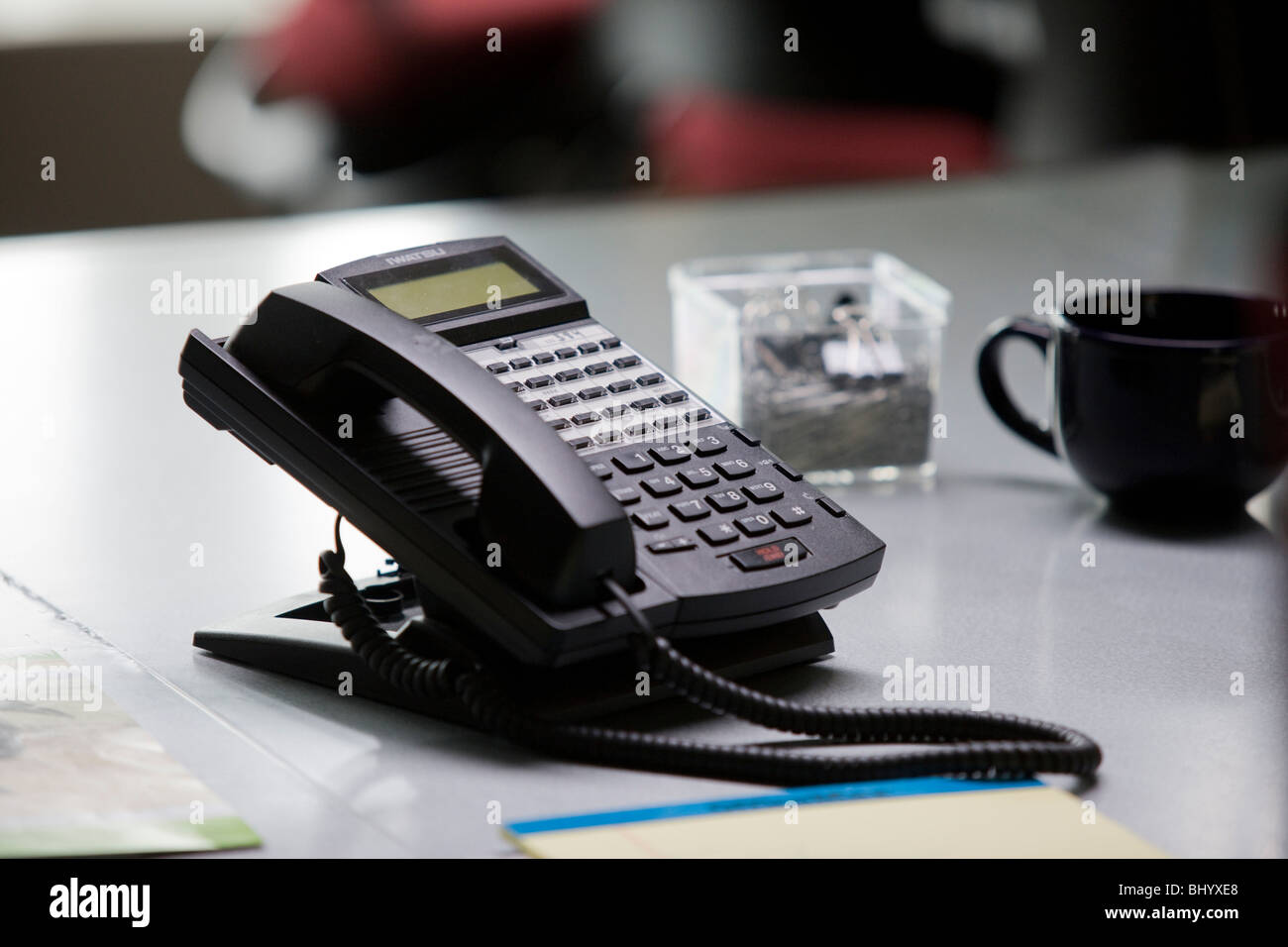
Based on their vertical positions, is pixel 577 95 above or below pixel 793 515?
above

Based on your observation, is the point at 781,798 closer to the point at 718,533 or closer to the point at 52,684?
the point at 718,533

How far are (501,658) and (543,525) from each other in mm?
49

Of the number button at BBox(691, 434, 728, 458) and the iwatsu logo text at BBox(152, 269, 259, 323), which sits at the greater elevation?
the iwatsu logo text at BBox(152, 269, 259, 323)

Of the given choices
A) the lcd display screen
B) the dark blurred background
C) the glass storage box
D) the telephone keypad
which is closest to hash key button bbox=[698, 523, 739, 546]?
the telephone keypad

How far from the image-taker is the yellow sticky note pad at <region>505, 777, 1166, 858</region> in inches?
17.2

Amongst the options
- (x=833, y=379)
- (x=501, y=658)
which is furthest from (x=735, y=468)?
(x=833, y=379)

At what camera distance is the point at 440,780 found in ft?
1.58

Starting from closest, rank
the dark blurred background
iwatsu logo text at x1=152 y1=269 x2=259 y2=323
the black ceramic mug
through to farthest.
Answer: the black ceramic mug → iwatsu logo text at x1=152 y1=269 x2=259 y2=323 → the dark blurred background

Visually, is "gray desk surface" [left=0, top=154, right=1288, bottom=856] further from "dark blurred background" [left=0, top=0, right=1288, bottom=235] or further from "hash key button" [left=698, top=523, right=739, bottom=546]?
"dark blurred background" [left=0, top=0, right=1288, bottom=235]

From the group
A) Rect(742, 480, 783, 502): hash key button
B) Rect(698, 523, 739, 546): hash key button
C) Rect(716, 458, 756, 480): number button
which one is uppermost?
Rect(716, 458, 756, 480): number button

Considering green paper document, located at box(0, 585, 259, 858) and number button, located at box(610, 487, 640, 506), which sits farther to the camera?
number button, located at box(610, 487, 640, 506)

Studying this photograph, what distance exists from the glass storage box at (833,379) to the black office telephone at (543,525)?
0.19 metres
